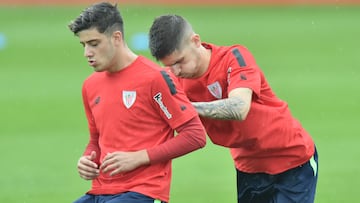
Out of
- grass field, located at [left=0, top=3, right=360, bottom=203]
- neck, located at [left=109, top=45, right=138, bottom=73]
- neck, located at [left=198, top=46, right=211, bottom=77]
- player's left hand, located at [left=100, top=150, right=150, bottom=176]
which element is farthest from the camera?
grass field, located at [left=0, top=3, right=360, bottom=203]

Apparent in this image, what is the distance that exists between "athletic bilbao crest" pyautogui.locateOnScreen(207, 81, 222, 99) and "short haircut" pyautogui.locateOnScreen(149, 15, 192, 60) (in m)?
0.43

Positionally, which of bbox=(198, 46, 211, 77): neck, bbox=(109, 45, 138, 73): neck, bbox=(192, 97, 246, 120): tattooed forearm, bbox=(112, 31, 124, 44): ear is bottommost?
bbox=(192, 97, 246, 120): tattooed forearm

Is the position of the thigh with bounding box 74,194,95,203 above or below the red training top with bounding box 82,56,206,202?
below

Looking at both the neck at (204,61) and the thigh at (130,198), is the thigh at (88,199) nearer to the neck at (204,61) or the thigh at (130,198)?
the thigh at (130,198)

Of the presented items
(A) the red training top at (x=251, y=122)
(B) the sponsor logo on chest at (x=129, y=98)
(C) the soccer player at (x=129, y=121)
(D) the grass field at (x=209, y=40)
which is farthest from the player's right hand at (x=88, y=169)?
(D) the grass field at (x=209, y=40)

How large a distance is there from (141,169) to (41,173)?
565 centimetres

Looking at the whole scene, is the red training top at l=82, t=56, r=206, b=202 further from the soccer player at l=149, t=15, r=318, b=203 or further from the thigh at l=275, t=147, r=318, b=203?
the thigh at l=275, t=147, r=318, b=203

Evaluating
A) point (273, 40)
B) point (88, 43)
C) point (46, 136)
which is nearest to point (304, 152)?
point (88, 43)

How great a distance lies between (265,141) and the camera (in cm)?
730

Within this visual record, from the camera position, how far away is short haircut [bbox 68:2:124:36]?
6724 mm

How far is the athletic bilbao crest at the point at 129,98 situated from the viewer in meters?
6.66

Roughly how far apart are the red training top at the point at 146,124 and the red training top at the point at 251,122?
0.53 meters

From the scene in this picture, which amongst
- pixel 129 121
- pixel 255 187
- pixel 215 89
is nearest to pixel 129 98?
pixel 129 121

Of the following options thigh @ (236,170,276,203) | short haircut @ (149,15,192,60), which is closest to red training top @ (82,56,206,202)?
short haircut @ (149,15,192,60)
